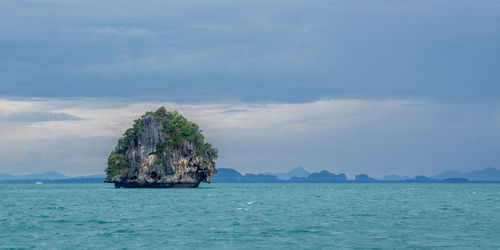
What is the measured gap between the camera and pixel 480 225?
57.9m

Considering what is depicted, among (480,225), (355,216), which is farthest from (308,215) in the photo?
(480,225)

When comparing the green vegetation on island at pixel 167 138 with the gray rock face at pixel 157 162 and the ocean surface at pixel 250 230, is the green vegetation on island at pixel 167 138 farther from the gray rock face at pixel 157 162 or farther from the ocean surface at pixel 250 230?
the ocean surface at pixel 250 230

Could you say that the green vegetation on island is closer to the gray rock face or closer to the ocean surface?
the gray rock face

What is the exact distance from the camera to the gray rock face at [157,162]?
156250 mm

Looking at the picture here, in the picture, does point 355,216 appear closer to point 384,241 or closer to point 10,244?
point 384,241

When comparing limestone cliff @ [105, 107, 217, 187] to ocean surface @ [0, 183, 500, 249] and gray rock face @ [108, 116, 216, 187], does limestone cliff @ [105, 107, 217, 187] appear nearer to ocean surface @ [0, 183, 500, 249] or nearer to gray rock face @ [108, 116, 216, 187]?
gray rock face @ [108, 116, 216, 187]

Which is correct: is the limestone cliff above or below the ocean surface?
above

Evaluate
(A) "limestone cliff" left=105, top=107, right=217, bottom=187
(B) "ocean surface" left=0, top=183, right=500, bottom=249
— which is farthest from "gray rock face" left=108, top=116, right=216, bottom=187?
(B) "ocean surface" left=0, top=183, right=500, bottom=249

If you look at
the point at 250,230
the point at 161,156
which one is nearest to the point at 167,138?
the point at 161,156

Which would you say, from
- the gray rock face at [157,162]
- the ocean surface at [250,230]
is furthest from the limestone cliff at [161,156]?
the ocean surface at [250,230]

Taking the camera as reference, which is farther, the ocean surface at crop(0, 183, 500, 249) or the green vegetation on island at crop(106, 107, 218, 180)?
the green vegetation on island at crop(106, 107, 218, 180)

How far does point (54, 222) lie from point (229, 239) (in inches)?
886

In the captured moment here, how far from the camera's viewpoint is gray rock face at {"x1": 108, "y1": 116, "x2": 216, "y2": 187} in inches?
6152

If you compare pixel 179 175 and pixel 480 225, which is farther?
pixel 179 175
